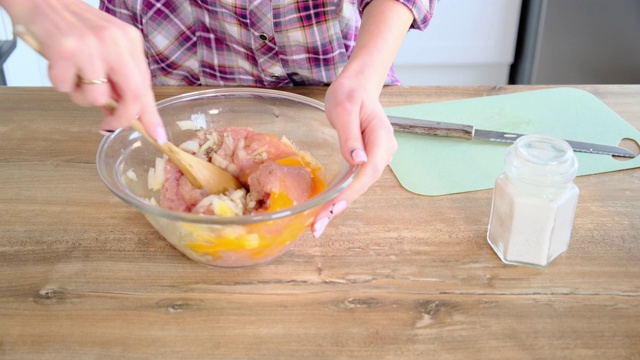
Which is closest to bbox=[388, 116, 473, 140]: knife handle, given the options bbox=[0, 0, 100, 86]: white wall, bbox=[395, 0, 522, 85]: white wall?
bbox=[395, 0, 522, 85]: white wall

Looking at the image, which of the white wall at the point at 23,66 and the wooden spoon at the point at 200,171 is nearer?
the wooden spoon at the point at 200,171

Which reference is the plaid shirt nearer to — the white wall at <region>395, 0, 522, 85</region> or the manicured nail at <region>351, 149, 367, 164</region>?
the manicured nail at <region>351, 149, 367, 164</region>

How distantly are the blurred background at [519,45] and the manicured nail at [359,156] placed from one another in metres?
1.41

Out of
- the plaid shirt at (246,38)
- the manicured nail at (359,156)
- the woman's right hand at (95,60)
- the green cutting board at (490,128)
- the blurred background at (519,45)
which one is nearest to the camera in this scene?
the woman's right hand at (95,60)

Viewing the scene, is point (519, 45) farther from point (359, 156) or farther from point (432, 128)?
point (359, 156)

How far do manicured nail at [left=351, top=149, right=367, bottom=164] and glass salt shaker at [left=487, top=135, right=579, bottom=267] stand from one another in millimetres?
166

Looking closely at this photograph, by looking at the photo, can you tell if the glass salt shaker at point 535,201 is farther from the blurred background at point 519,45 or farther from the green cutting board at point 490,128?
the blurred background at point 519,45

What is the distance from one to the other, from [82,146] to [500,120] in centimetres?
69

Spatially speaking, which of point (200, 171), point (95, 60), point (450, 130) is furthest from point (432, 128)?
point (95, 60)

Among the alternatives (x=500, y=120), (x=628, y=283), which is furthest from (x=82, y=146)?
(x=628, y=283)

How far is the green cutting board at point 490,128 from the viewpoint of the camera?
94cm

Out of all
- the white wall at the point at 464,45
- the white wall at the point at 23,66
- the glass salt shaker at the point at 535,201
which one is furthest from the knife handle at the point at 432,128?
the white wall at the point at 23,66

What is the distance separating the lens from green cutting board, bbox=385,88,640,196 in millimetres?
943

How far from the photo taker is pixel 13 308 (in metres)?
0.73
